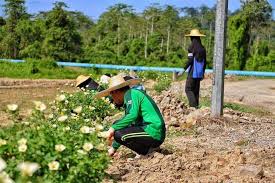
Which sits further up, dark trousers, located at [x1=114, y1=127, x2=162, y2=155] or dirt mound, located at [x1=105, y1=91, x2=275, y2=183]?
dark trousers, located at [x1=114, y1=127, x2=162, y2=155]

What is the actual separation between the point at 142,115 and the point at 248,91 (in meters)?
12.8

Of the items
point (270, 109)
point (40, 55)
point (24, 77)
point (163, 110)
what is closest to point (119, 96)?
point (163, 110)

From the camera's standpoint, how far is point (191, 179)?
548cm

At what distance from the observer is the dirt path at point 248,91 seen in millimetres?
14720

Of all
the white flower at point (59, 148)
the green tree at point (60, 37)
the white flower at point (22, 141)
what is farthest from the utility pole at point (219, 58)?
the green tree at point (60, 37)

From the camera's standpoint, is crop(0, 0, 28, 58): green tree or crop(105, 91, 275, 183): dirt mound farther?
crop(0, 0, 28, 58): green tree

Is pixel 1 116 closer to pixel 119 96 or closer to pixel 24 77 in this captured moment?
pixel 119 96

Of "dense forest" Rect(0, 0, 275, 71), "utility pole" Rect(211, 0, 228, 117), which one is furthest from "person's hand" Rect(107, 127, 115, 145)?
"dense forest" Rect(0, 0, 275, 71)

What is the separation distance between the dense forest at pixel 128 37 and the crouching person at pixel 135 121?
→ 2605 cm

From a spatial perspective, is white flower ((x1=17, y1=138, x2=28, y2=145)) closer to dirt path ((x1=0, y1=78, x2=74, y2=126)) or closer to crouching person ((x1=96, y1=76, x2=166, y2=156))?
crouching person ((x1=96, y1=76, x2=166, y2=156))

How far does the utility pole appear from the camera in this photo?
29.7 feet

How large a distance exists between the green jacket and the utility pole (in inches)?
126

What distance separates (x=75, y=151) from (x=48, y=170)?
0.94 ft

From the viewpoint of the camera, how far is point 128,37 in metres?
45.4
